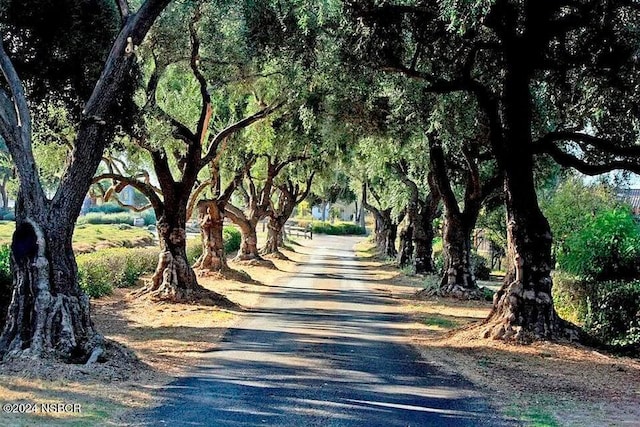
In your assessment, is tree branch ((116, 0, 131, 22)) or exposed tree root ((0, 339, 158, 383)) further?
tree branch ((116, 0, 131, 22))

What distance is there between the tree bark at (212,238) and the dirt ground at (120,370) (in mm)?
8621

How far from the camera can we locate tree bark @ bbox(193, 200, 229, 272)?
80.4 feet

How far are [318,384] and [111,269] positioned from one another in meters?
13.0

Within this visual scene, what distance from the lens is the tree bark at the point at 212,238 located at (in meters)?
24.5

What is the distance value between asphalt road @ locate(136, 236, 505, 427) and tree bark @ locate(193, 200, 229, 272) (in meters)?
10.3

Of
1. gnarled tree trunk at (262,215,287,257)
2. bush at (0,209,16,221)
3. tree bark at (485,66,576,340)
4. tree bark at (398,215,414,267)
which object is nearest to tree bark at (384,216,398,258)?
gnarled tree trunk at (262,215,287,257)

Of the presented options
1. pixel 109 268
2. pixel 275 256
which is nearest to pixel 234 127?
pixel 109 268

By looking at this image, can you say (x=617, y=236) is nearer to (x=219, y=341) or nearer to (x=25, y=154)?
(x=219, y=341)

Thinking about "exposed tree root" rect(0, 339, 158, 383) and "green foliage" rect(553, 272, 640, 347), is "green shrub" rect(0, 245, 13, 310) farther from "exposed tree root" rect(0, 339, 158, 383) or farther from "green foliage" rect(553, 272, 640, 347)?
"green foliage" rect(553, 272, 640, 347)

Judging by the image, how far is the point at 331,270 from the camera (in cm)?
3228

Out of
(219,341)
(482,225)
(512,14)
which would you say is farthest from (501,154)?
(482,225)

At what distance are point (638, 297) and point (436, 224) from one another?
98.0ft

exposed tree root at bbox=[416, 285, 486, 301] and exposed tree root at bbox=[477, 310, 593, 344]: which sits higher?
exposed tree root at bbox=[477, 310, 593, 344]

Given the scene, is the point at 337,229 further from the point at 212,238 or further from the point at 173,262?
the point at 173,262
